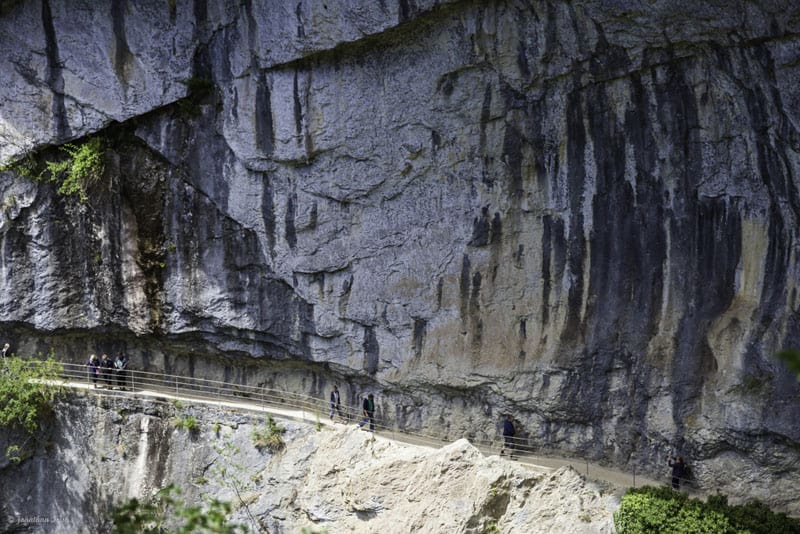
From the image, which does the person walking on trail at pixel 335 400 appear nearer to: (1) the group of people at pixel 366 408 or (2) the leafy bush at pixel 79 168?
(1) the group of people at pixel 366 408

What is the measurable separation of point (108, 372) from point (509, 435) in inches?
295

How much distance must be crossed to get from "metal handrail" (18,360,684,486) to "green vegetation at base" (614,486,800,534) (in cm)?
336

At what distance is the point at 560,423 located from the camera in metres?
16.0

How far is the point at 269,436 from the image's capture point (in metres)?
15.6

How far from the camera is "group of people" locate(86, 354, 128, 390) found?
55.9 feet

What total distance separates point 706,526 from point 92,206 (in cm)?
1197

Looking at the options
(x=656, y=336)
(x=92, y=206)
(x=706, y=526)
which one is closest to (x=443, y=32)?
(x=656, y=336)

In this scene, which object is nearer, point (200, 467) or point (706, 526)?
point (706, 526)

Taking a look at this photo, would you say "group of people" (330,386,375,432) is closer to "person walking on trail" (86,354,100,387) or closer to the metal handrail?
the metal handrail

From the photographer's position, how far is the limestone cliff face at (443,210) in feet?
47.1

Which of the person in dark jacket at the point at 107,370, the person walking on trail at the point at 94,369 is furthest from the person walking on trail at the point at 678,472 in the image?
the person walking on trail at the point at 94,369

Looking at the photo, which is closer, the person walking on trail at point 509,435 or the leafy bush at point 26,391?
the person walking on trail at point 509,435

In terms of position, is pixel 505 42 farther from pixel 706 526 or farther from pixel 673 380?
pixel 706 526

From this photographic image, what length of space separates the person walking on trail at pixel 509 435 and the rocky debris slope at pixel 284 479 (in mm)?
1917
